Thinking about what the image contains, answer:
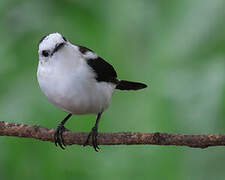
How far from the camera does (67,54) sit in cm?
202

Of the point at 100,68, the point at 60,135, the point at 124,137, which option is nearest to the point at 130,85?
the point at 100,68

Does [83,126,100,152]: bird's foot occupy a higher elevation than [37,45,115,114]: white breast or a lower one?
lower

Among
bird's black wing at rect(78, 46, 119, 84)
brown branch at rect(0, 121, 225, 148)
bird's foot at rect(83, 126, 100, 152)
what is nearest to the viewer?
→ brown branch at rect(0, 121, 225, 148)

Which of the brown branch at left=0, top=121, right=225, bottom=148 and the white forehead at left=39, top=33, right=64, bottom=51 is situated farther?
the white forehead at left=39, top=33, right=64, bottom=51

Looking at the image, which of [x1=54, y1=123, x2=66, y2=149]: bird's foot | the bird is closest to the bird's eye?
the bird

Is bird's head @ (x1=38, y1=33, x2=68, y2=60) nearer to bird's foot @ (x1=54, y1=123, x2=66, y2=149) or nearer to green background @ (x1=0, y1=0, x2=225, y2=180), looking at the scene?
green background @ (x1=0, y1=0, x2=225, y2=180)

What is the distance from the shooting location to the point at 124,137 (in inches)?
58.7

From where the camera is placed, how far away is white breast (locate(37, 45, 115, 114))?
1959 mm

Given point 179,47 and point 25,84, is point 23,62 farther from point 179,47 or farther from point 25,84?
point 179,47

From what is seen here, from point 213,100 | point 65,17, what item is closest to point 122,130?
point 213,100

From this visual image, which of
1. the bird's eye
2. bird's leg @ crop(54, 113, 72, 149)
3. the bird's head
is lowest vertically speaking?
bird's leg @ crop(54, 113, 72, 149)

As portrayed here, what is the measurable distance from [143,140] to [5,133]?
0.54 meters

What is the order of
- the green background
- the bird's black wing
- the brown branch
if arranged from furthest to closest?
the bird's black wing < the green background < the brown branch

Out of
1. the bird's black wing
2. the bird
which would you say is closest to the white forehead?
the bird
